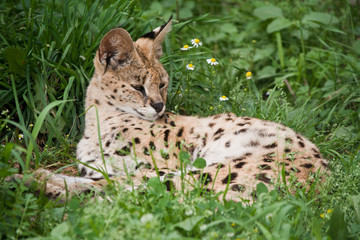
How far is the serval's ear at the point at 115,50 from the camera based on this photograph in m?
4.14

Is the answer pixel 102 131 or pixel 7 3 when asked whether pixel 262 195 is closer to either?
pixel 102 131

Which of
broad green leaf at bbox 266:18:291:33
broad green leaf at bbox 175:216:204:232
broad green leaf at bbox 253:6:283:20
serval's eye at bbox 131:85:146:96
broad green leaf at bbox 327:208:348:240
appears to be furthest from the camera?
broad green leaf at bbox 253:6:283:20

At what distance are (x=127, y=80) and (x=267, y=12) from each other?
11.6ft

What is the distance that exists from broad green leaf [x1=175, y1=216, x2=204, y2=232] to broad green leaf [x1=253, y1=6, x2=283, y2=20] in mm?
4847

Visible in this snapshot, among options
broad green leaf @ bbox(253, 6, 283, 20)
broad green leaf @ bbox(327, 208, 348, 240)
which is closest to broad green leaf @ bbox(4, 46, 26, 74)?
broad green leaf @ bbox(327, 208, 348, 240)

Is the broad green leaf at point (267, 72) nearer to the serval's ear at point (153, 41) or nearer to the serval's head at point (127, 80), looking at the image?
the serval's ear at point (153, 41)

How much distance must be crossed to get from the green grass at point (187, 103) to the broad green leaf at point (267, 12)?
0.10ft

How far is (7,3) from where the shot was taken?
18.2ft

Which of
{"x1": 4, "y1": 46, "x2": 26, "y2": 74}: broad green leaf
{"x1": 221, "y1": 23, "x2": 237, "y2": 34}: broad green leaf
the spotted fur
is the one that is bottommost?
{"x1": 221, "y1": 23, "x2": 237, "y2": 34}: broad green leaf

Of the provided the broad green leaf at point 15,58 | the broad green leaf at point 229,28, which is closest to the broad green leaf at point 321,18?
the broad green leaf at point 229,28

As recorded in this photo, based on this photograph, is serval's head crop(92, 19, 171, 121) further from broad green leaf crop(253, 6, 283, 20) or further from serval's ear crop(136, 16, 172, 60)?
broad green leaf crop(253, 6, 283, 20)

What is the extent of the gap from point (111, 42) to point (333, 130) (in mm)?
2409

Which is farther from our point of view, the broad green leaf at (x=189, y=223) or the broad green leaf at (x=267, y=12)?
the broad green leaf at (x=267, y=12)

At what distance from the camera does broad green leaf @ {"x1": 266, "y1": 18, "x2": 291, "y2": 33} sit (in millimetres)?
6807
